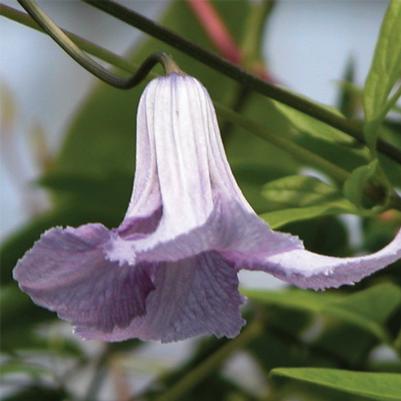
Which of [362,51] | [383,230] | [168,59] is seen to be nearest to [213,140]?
[168,59]

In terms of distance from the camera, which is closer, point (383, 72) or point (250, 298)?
point (383, 72)

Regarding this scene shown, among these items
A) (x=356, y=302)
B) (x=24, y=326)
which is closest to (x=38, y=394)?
(x=24, y=326)

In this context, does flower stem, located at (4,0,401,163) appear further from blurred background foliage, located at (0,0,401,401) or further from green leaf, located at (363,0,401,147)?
blurred background foliage, located at (0,0,401,401)

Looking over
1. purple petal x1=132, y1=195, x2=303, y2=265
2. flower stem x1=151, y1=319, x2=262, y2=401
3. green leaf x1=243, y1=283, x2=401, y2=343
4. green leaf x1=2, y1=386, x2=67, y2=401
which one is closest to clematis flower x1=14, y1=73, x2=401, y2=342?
purple petal x1=132, y1=195, x2=303, y2=265

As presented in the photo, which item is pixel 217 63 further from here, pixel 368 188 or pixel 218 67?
pixel 368 188

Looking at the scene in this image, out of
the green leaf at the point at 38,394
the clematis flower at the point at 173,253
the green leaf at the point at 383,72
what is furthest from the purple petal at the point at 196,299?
the green leaf at the point at 38,394

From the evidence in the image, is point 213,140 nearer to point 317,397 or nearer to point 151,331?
point 151,331
